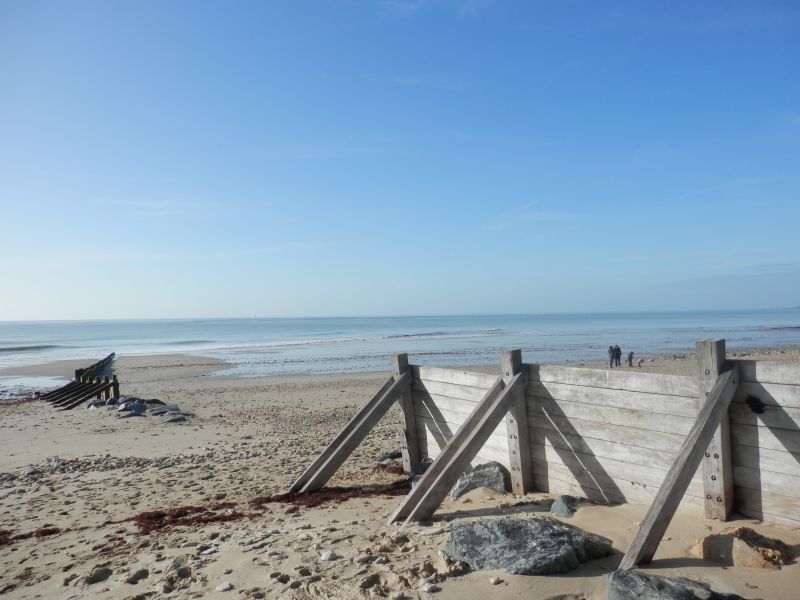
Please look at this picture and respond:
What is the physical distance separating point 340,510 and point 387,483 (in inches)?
50.2

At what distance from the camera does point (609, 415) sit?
5.25 meters

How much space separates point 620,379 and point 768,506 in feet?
4.72

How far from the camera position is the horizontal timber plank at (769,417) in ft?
13.2

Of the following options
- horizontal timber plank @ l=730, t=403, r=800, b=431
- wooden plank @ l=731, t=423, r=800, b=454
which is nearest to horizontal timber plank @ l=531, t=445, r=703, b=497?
wooden plank @ l=731, t=423, r=800, b=454

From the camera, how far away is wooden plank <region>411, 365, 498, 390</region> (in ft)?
21.6

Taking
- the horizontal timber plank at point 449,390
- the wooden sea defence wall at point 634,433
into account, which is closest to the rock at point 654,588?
the wooden sea defence wall at point 634,433

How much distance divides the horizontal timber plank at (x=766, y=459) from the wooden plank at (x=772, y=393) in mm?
353

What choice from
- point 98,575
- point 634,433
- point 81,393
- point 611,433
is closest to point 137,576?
point 98,575

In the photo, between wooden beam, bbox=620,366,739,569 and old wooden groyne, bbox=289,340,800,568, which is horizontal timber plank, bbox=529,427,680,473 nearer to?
old wooden groyne, bbox=289,340,800,568

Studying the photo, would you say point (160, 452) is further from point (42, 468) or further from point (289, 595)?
point (289, 595)

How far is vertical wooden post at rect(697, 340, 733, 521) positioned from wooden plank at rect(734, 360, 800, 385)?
0.55 ft

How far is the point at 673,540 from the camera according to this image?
163 inches

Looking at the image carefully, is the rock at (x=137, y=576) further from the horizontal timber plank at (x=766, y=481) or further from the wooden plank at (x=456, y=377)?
the horizontal timber plank at (x=766, y=481)

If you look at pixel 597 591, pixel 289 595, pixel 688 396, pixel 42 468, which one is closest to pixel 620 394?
pixel 688 396
